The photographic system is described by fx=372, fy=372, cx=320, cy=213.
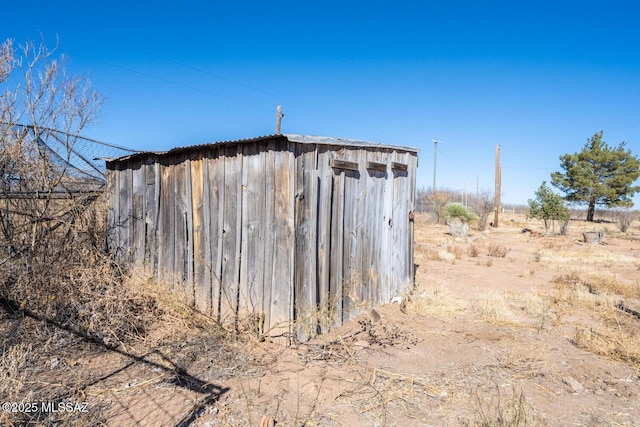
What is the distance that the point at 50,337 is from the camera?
4.29 metres

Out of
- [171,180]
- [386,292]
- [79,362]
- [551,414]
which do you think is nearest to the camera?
[551,414]

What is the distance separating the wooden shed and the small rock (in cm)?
263

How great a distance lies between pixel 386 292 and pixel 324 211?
2.22m

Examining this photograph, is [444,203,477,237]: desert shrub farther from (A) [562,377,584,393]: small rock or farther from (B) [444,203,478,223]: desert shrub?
(A) [562,377,584,393]: small rock

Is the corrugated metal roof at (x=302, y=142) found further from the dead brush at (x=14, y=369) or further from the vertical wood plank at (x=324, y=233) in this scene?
the dead brush at (x=14, y=369)

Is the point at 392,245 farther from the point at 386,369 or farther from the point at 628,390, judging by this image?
the point at 628,390

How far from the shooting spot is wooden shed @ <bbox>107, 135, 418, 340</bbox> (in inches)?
176

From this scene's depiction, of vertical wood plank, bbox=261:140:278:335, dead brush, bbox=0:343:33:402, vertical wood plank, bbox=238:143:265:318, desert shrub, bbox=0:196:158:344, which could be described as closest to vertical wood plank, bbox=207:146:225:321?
vertical wood plank, bbox=238:143:265:318

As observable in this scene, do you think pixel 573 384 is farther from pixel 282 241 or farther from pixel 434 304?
pixel 282 241

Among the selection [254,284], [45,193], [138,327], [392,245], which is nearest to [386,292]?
[392,245]

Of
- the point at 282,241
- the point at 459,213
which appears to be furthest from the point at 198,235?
the point at 459,213

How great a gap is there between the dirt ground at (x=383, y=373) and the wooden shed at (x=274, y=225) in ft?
1.43

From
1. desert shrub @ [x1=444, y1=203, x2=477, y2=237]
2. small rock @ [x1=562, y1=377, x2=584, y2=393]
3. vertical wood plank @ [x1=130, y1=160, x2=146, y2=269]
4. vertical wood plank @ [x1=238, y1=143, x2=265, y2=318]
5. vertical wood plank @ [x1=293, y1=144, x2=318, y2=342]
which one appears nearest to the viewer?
small rock @ [x1=562, y1=377, x2=584, y2=393]

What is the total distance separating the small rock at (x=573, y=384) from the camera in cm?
370
